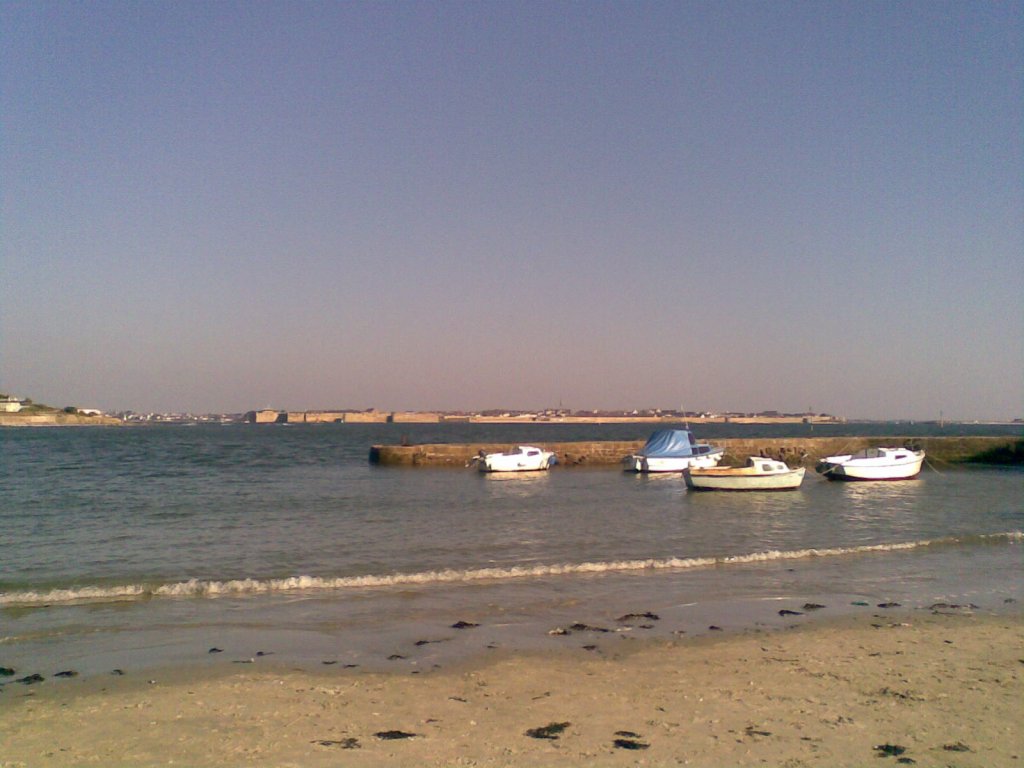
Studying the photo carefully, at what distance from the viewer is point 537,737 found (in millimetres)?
7660

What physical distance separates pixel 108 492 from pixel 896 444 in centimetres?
4630

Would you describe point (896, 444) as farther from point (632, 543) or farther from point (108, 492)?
point (108, 492)

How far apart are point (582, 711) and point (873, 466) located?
109ft

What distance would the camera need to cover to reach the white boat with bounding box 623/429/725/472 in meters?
44.1

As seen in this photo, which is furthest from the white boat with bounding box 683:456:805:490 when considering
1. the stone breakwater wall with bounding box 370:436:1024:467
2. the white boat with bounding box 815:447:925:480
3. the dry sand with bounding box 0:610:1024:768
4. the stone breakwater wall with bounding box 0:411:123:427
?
the stone breakwater wall with bounding box 0:411:123:427

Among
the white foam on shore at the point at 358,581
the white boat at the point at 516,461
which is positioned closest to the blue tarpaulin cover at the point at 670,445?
the white boat at the point at 516,461

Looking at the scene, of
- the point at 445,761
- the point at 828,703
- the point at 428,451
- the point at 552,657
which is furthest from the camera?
the point at 428,451

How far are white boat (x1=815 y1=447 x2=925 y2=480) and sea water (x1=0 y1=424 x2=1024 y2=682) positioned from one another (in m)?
3.33

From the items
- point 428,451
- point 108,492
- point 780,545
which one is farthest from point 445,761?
point 428,451

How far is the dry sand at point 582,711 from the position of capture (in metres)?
7.20

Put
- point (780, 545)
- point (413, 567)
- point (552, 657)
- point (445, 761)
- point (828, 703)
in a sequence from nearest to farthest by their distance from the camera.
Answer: point (445, 761)
point (828, 703)
point (552, 657)
point (413, 567)
point (780, 545)

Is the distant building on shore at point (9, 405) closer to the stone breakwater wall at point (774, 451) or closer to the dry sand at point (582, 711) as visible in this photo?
the stone breakwater wall at point (774, 451)

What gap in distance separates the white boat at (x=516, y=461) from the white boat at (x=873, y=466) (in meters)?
15.4

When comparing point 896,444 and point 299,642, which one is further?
point 896,444
